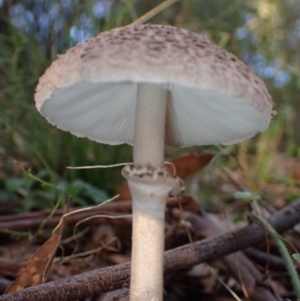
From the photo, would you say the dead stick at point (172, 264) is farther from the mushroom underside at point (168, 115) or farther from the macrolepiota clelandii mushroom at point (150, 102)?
the mushroom underside at point (168, 115)

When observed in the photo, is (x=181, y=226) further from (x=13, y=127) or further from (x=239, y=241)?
(x=13, y=127)

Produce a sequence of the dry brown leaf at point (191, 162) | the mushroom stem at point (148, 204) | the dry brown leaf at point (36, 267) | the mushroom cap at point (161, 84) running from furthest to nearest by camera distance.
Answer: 1. the dry brown leaf at point (191, 162)
2. the dry brown leaf at point (36, 267)
3. the mushroom stem at point (148, 204)
4. the mushroom cap at point (161, 84)

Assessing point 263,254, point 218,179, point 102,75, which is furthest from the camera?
point 218,179

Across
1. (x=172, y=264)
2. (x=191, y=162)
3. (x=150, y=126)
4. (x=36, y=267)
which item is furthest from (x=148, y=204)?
(x=191, y=162)

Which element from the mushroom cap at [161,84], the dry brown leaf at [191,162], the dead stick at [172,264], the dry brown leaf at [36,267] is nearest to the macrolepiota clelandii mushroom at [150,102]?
the mushroom cap at [161,84]

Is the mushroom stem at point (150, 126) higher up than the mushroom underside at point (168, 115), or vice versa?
the mushroom underside at point (168, 115)

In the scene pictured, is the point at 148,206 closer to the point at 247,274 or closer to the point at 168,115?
the point at 168,115

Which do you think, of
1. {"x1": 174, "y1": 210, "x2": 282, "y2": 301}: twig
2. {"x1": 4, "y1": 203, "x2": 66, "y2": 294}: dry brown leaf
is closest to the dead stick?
{"x1": 174, "y1": 210, "x2": 282, "y2": 301}: twig

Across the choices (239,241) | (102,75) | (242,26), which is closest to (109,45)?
(102,75)
